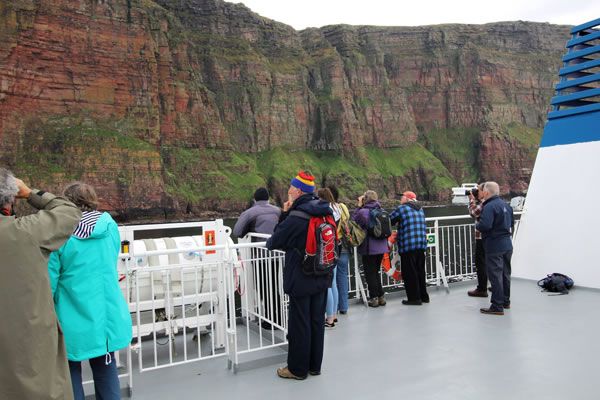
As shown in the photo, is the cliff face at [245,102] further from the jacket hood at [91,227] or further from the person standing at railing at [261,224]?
the jacket hood at [91,227]

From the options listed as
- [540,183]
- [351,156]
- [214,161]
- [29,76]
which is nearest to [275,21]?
[351,156]

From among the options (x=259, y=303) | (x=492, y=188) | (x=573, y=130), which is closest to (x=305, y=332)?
(x=259, y=303)

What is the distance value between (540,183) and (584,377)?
4.70m

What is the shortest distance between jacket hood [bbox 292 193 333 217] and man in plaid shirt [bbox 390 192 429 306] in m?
2.72

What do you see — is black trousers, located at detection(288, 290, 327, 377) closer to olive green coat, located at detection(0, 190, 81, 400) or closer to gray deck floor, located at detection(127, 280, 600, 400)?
gray deck floor, located at detection(127, 280, 600, 400)

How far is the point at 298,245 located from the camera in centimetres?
362

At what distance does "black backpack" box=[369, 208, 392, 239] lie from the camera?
591cm

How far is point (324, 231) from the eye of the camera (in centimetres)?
365

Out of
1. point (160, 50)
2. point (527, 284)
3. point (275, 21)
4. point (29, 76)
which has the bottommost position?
point (527, 284)

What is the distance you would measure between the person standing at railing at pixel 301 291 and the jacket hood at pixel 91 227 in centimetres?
142

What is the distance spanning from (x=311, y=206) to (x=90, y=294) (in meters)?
1.79

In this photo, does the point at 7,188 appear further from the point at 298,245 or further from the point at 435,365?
the point at 435,365

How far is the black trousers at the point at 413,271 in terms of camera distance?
619 cm

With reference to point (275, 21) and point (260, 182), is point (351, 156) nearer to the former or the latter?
point (260, 182)
